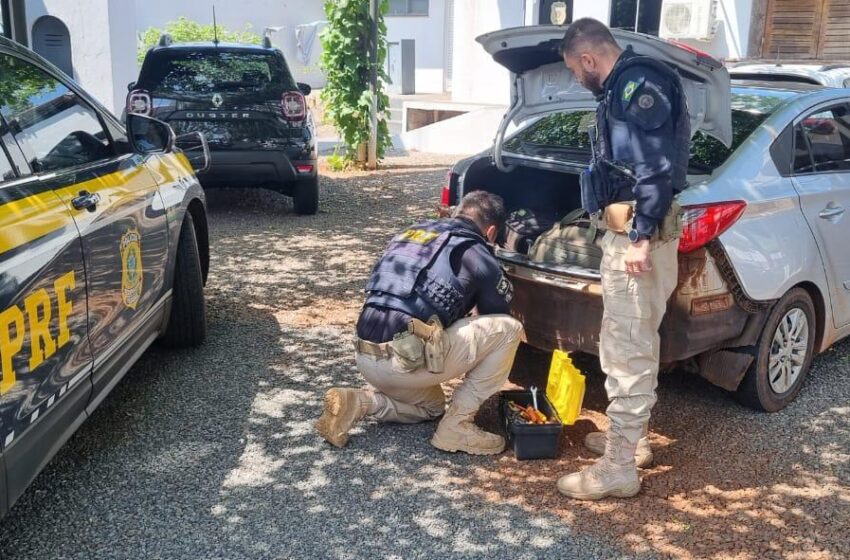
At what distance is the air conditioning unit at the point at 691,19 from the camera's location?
41.9ft

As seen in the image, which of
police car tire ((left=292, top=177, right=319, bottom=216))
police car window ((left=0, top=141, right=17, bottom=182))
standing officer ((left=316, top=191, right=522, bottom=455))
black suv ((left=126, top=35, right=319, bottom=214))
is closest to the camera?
police car window ((left=0, top=141, right=17, bottom=182))

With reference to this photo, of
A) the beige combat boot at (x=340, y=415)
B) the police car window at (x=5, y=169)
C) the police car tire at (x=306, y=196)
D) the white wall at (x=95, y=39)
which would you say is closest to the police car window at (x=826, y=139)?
the beige combat boot at (x=340, y=415)

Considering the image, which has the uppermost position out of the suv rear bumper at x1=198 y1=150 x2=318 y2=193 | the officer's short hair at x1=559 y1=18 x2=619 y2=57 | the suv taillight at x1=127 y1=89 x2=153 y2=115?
the officer's short hair at x1=559 y1=18 x2=619 y2=57

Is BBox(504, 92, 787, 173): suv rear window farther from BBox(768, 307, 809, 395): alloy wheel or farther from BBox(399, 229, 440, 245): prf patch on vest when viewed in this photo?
BBox(399, 229, 440, 245): prf patch on vest

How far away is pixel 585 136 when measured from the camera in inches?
192

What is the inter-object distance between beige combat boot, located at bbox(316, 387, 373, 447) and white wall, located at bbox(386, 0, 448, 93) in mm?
20206

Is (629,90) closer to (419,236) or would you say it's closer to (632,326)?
(632,326)

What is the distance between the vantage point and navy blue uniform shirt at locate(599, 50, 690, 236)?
3289 millimetres

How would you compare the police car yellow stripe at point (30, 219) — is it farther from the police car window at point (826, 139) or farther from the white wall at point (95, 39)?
the white wall at point (95, 39)

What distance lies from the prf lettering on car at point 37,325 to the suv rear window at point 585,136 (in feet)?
8.29

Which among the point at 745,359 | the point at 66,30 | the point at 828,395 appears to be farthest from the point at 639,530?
the point at 66,30

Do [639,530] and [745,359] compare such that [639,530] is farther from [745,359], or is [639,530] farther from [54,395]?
[54,395]

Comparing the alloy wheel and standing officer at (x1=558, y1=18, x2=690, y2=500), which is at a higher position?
standing officer at (x1=558, y1=18, x2=690, y2=500)

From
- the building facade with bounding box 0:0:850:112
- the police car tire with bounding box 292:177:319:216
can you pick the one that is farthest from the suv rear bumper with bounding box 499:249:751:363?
the building facade with bounding box 0:0:850:112
